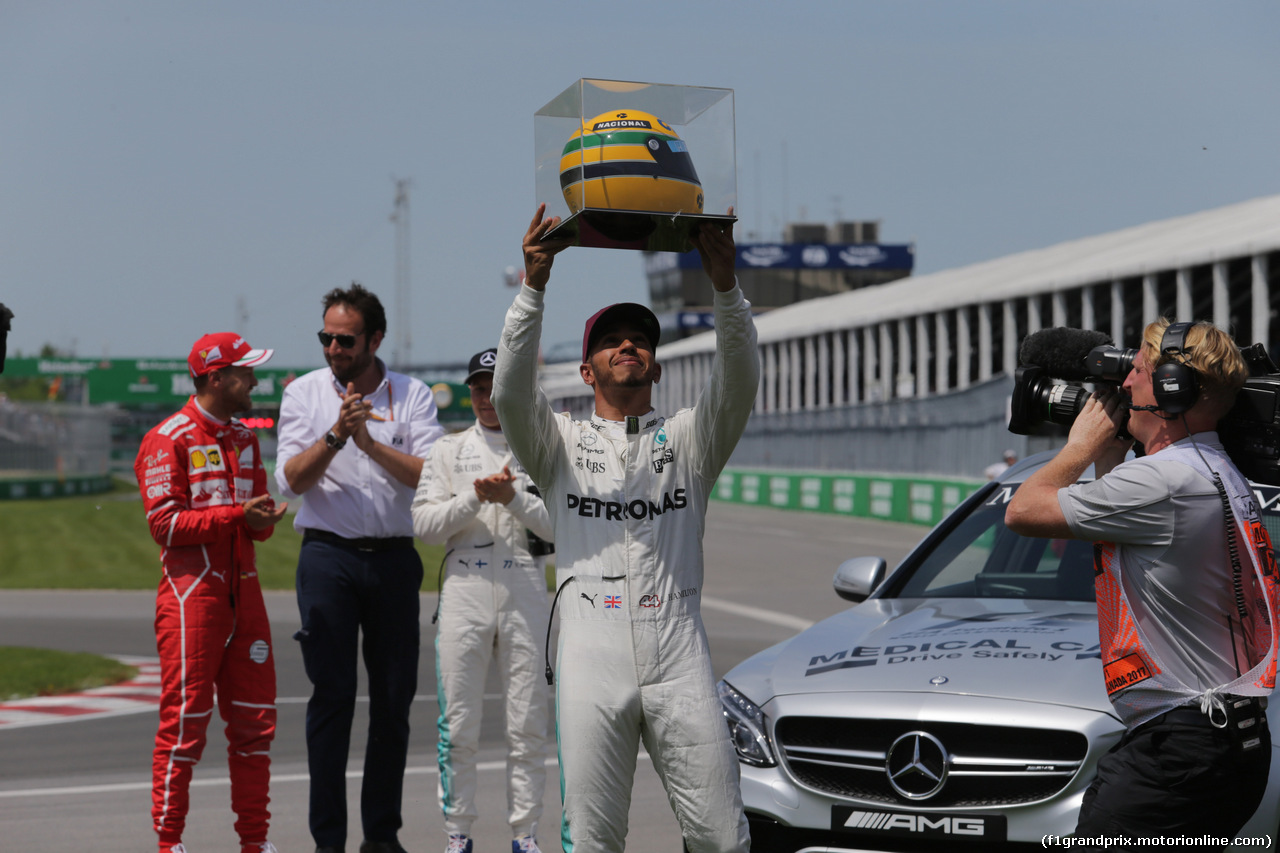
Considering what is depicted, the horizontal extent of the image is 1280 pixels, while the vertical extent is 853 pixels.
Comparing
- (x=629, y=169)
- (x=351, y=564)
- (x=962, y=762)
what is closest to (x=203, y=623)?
(x=351, y=564)

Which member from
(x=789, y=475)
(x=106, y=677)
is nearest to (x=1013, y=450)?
(x=789, y=475)

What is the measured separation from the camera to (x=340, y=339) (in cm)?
591

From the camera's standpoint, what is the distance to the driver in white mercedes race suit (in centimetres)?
396

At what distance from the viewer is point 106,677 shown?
38.2ft

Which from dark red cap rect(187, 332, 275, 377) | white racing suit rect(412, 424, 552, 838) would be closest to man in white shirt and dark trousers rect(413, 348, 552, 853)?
white racing suit rect(412, 424, 552, 838)

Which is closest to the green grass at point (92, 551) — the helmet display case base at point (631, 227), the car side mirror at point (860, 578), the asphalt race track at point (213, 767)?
the asphalt race track at point (213, 767)

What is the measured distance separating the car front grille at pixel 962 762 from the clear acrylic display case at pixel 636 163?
68.6 inches

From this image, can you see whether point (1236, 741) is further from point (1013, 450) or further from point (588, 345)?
point (1013, 450)

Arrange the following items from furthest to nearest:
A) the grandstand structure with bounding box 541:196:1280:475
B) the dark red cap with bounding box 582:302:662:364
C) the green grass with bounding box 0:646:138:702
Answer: the grandstand structure with bounding box 541:196:1280:475 → the green grass with bounding box 0:646:138:702 → the dark red cap with bounding box 582:302:662:364

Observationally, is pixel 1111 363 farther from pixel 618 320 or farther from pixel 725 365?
pixel 618 320

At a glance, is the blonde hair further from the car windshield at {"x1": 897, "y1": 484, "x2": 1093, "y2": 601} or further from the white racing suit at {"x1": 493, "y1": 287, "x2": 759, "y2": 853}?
the car windshield at {"x1": 897, "y1": 484, "x2": 1093, "y2": 601}

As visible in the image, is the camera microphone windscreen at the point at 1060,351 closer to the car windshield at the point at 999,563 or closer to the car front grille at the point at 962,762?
the car front grille at the point at 962,762

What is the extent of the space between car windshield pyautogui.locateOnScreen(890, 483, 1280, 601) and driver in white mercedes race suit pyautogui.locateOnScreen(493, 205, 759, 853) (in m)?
2.11

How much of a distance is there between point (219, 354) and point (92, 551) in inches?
926
